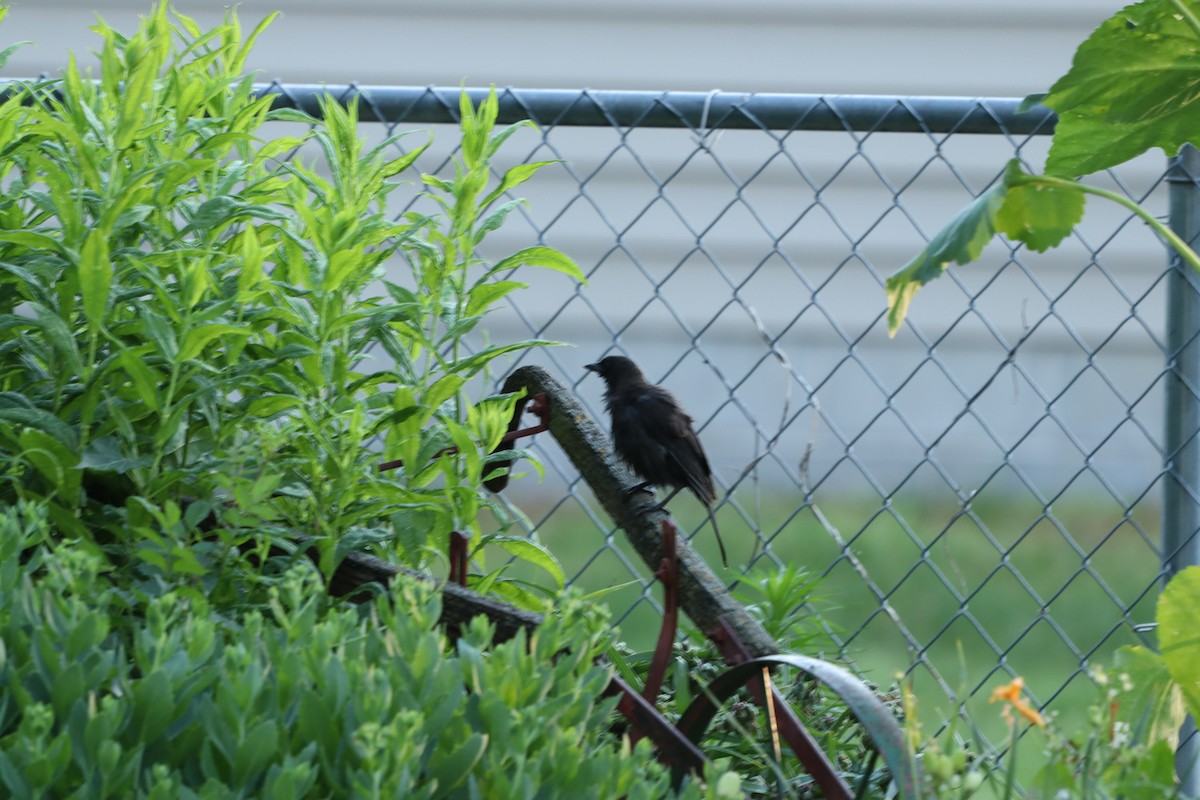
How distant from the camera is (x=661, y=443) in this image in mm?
2385

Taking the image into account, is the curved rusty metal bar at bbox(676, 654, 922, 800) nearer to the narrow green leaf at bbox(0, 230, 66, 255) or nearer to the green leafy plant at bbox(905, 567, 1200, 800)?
the green leafy plant at bbox(905, 567, 1200, 800)

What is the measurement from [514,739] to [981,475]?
378cm

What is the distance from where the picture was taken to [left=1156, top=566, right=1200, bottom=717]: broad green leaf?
142 cm

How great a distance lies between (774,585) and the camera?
1935mm

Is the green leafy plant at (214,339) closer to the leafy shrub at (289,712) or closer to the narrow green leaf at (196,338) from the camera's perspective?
the narrow green leaf at (196,338)

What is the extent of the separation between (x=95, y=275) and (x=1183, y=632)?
127cm

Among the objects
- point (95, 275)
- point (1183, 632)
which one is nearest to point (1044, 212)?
point (1183, 632)

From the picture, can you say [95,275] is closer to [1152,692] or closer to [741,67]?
[1152,692]

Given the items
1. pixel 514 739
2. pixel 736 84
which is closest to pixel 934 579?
pixel 736 84

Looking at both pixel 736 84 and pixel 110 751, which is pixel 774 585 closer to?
pixel 110 751

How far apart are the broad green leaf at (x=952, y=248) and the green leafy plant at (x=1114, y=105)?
145mm

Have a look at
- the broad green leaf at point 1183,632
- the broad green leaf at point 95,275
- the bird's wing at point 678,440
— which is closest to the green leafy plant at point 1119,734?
the broad green leaf at point 1183,632

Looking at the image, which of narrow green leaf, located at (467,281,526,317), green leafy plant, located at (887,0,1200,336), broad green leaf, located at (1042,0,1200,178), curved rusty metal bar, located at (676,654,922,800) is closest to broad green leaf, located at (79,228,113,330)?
narrow green leaf, located at (467,281,526,317)

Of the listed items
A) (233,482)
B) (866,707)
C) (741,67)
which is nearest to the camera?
(866,707)
